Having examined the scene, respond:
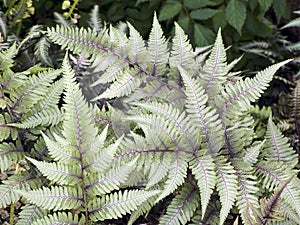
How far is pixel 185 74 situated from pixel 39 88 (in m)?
0.67

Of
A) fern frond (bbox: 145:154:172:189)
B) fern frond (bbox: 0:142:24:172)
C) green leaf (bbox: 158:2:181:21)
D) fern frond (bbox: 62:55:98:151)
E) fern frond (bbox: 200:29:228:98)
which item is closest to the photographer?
fern frond (bbox: 62:55:98:151)

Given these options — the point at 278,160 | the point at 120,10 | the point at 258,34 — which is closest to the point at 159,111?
the point at 278,160

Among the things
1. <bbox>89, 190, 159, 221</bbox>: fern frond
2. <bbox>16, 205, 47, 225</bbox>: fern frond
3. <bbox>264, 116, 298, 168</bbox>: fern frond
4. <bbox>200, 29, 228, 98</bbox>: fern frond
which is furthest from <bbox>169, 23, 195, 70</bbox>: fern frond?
<bbox>16, 205, 47, 225</bbox>: fern frond

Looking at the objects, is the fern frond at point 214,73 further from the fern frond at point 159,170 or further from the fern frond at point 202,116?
the fern frond at point 159,170

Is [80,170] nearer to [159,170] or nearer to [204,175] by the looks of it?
[159,170]

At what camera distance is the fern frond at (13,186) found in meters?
2.11

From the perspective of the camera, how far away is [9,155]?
2225 millimetres

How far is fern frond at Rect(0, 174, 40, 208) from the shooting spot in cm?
211

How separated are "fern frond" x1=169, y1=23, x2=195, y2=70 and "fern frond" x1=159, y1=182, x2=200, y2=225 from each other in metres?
0.58

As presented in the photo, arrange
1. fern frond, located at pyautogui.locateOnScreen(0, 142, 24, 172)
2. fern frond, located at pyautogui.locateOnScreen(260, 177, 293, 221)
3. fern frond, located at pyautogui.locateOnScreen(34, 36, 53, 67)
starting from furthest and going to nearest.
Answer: fern frond, located at pyautogui.locateOnScreen(34, 36, 53, 67)
fern frond, located at pyautogui.locateOnScreen(0, 142, 24, 172)
fern frond, located at pyautogui.locateOnScreen(260, 177, 293, 221)

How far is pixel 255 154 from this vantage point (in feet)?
7.21

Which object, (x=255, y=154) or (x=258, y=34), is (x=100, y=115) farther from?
(x=258, y=34)

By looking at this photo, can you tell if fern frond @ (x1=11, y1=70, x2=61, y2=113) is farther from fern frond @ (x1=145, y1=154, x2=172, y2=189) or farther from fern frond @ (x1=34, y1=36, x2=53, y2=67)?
fern frond @ (x1=145, y1=154, x2=172, y2=189)

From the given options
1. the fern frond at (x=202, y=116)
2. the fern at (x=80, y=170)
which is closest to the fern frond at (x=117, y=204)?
the fern at (x=80, y=170)
